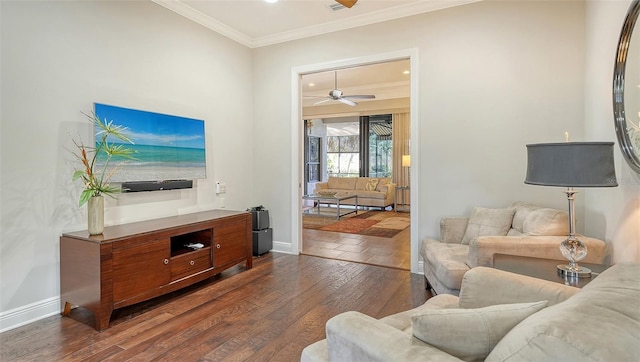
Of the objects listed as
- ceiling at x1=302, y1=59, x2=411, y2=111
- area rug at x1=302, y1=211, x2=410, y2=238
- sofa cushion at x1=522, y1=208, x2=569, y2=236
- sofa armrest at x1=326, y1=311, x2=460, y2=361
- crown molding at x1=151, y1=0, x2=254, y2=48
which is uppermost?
ceiling at x1=302, y1=59, x2=411, y2=111

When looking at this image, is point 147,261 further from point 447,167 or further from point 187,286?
point 447,167

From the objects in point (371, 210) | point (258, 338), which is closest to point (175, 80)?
point (258, 338)

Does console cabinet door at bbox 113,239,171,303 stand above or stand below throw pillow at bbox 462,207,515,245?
below

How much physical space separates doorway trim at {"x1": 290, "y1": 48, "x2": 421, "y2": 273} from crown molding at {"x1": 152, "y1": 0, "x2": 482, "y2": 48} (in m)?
0.40

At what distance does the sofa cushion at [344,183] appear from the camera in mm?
9242

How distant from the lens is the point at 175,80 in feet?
11.8

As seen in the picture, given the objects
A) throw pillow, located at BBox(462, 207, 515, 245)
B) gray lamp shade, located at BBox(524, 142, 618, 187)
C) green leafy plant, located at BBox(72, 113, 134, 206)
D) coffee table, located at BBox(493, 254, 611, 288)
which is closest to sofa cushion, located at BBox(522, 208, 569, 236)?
throw pillow, located at BBox(462, 207, 515, 245)

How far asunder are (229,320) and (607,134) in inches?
124

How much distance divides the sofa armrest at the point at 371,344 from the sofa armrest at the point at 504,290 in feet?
1.40

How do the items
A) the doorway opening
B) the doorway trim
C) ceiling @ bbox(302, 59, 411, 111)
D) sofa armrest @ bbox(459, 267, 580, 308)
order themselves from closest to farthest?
sofa armrest @ bbox(459, 267, 580, 308)
the doorway trim
the doorway opening
ceiling @ bbox(302, 59, 411, 111)

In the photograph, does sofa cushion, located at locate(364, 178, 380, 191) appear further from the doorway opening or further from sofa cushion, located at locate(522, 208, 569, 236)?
sofa cushion, located at locate(522, 208, 569, 236)

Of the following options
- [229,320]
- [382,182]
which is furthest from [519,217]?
[382,182]

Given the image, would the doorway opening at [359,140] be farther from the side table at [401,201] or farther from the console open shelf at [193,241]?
the console open shelf at [193,241]

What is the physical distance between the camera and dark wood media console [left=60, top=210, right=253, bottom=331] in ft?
7.81
